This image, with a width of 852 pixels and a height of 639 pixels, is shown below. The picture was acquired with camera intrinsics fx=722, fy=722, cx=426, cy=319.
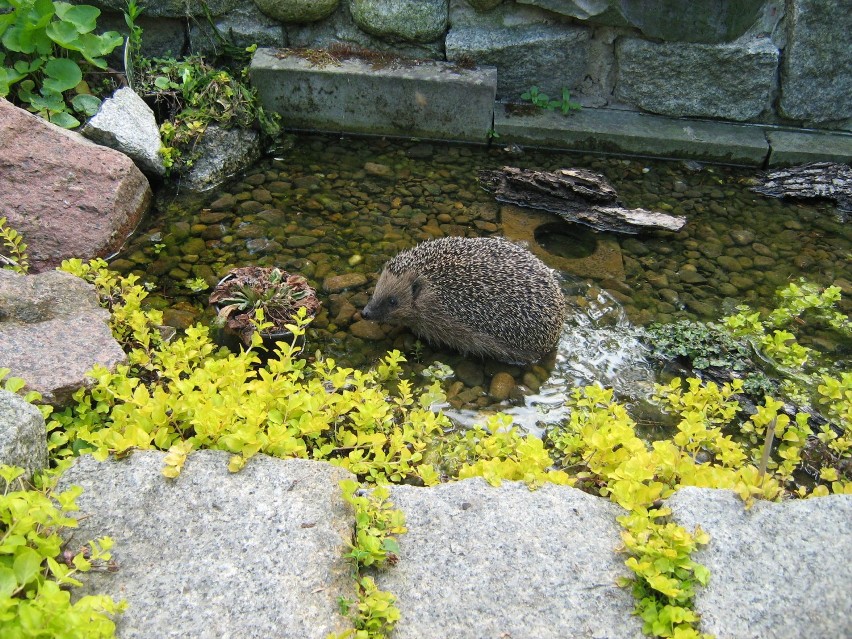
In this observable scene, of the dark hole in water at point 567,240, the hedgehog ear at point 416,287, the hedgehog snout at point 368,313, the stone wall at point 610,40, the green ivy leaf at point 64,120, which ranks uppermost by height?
the stone wall at point 610,40

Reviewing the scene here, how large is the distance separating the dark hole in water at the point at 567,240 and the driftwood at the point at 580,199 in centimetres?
9

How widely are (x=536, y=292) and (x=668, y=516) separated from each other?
1898mm

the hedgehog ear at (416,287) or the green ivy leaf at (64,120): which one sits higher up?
the green ivy leaf at (64,120)

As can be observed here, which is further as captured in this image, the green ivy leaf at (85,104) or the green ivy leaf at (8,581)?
the green ivy leaf at (85,104)

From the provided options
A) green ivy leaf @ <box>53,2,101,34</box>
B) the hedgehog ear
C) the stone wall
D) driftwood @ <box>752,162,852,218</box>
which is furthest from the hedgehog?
green ivy leaf @ <box>53,2,101,34</box>

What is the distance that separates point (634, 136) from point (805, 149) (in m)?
1.45

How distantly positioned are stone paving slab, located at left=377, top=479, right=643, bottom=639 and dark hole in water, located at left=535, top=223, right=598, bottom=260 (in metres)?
2.76

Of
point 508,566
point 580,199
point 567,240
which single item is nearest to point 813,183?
point 580,199

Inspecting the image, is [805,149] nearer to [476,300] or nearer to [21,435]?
[476,300]

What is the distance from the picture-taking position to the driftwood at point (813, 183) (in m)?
5.78

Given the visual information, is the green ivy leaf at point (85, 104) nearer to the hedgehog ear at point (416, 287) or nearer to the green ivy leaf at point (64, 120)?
the green ivy leaf at point (64, 120)

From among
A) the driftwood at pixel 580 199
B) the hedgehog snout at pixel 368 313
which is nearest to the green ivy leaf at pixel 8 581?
the hedgehog snout at pixel 368 313

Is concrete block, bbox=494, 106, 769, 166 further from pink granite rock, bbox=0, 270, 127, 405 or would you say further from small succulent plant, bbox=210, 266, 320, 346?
pink granite rock, bbox=0, 270, 127, 405

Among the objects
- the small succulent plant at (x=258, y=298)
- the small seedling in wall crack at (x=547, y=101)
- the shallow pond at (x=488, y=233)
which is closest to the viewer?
the small succulent plant at (x=258, y=298)
